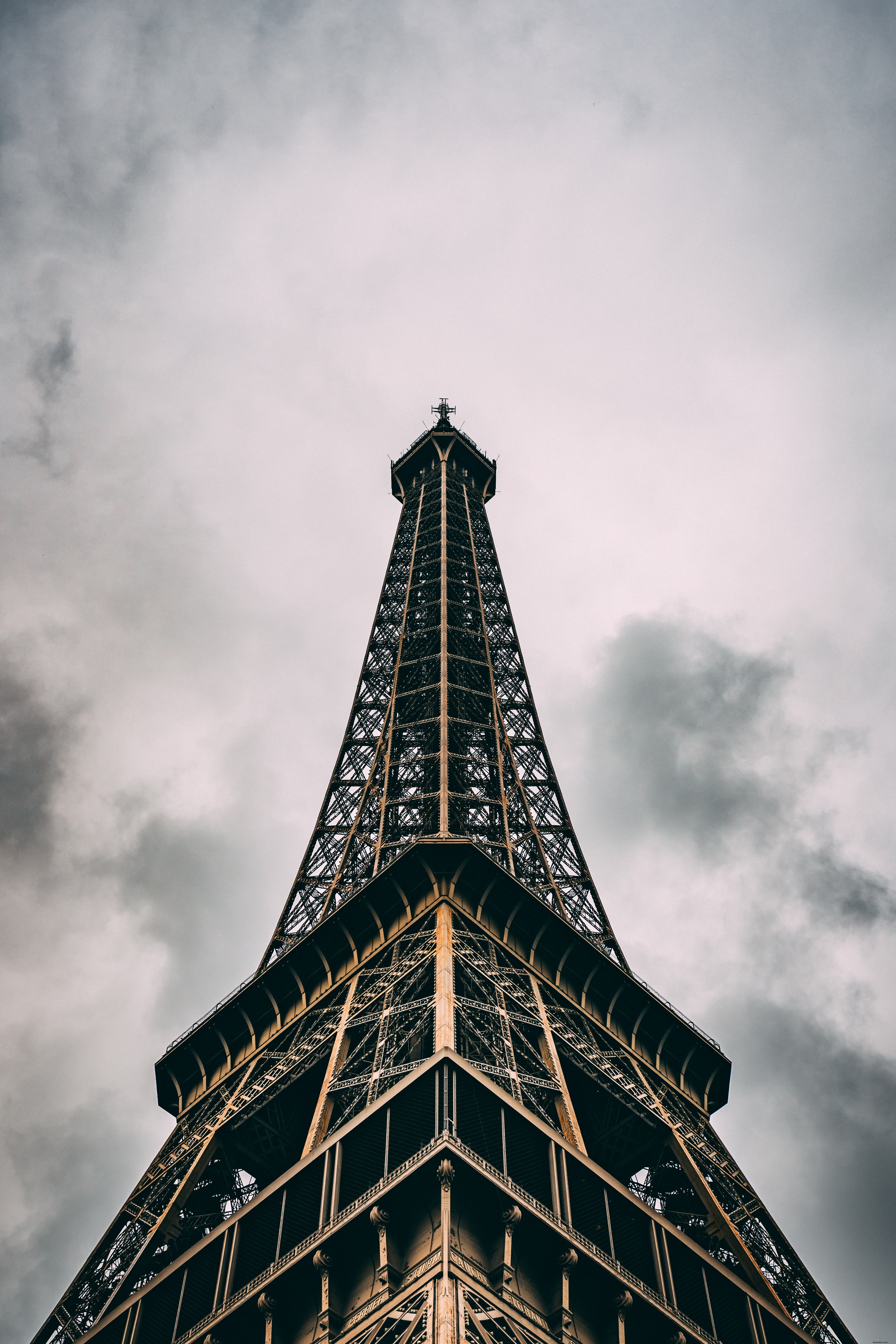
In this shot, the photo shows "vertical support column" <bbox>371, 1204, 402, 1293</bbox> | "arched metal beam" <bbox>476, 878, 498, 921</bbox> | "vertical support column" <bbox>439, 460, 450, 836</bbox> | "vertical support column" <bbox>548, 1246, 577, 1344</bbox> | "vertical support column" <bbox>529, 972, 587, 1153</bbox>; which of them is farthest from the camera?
"vertical support column" <bbox>439, 460, 450, 836</bbox>

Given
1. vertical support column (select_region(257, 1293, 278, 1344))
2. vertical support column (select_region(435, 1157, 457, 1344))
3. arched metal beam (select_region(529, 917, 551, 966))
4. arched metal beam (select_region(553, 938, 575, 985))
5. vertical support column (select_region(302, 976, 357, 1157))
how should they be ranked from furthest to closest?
arched metal beam (select_region(553, 938, 575, 985)) < arched metal beam (select_region(529, 917, 551, 966)) < vertical support column (select_region(302, 976, 357, 1157)) < vertical support column (select_region(257, 1293, 278, 1344)) < vertical support column (select_region(435, 1157, 457, 1344))

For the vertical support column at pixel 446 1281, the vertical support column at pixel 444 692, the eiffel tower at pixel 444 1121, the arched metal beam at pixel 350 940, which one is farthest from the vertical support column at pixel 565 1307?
the vertical support column at pixel 444 692

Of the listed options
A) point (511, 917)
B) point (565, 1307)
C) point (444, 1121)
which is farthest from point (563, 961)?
point (565, 1307)

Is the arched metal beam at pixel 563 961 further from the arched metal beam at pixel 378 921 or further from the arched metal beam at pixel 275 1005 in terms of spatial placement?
the arched metal beam at pixel 275 1005

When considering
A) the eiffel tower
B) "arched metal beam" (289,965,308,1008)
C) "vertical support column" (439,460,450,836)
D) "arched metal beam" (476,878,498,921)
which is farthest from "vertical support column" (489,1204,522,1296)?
"vertical support column" (439,460,450,836)

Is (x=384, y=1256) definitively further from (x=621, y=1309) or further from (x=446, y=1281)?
(x=621, y=1309)

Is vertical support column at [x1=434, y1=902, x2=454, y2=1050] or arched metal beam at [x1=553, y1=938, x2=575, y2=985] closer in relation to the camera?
vertical support column at [x1=434, y1=902, x2=454, y2=1050]

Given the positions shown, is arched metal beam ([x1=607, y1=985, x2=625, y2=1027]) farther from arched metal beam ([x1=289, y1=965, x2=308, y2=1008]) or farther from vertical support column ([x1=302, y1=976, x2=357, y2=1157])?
arched metal beam ([x1=289, y1=965, x2=308, y2=1008])
